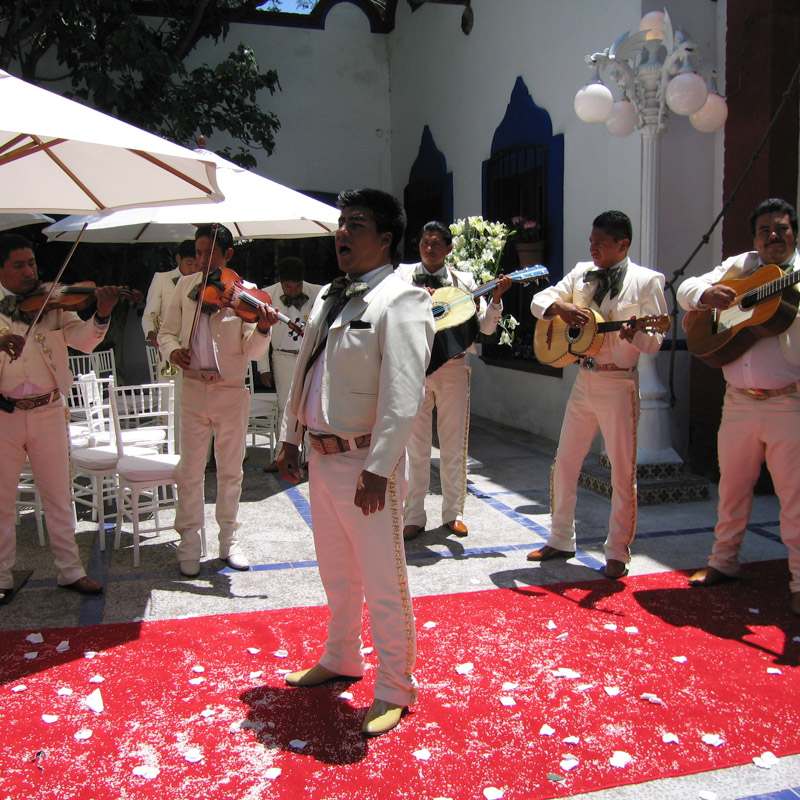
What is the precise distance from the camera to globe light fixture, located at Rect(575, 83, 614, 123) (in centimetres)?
636

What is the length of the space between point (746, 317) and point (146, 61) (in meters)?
8.66

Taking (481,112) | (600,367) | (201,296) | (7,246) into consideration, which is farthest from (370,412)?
(481,112)

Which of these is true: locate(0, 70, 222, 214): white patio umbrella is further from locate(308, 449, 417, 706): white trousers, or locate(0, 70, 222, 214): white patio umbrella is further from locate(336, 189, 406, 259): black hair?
locate(308, 449, 417, 706): white trousers

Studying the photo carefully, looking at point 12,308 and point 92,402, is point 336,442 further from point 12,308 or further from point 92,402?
point 92,402

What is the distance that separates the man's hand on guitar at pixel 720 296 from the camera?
14.3 ft

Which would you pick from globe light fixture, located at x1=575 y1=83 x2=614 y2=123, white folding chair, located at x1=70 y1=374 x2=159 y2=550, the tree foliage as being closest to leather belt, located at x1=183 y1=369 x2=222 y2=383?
white folding chair, located at x1=70 y1=374 x2=159 y2=550

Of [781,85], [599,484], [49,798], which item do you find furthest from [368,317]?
[781,85]

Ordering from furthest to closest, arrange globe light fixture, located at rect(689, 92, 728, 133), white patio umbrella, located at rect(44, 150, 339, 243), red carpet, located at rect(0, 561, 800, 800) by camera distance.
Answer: globe light fixture, located at rect(689, 92, 728, 133), white patio umbrella, located at rect(44, 150, 339, 243), red carpet, located at rect(0, 561, 800, 800)

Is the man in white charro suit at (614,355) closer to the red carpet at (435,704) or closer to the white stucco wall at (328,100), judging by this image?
the red carpet at (435,704)

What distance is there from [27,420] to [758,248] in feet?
13.4

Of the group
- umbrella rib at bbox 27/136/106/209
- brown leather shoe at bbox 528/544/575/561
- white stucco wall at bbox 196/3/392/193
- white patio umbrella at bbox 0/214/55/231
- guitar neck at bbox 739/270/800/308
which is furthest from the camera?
white stucco wall at bbox 196/3/392/193

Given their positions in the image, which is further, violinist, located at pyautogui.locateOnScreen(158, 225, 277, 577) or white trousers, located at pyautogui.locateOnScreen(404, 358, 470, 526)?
white trousers, located at pyautogui.locateOnScreen(404, 358, 470, 526)

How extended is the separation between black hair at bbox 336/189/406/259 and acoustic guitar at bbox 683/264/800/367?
2.12 m

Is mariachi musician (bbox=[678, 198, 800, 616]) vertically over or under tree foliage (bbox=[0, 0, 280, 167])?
under
